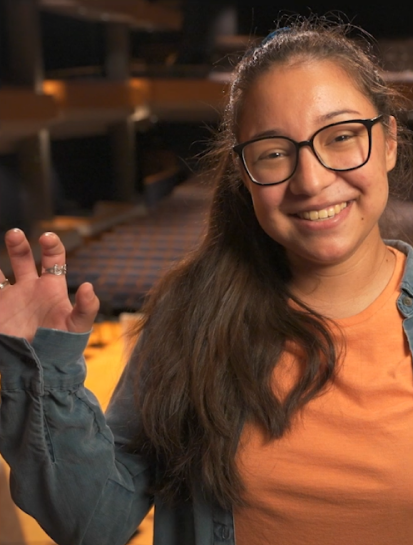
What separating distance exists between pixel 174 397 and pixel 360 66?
16.3 inches

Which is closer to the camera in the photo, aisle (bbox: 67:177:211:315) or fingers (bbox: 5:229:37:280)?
fingers (bbox: 5:229:37:280)

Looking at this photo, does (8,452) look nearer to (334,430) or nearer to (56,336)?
(56,336)

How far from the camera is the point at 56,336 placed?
0.65 m

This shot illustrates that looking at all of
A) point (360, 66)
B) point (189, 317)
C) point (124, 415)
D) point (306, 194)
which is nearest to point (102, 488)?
point (124, 415)

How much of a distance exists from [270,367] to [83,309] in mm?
221

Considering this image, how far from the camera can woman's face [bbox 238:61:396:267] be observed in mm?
665

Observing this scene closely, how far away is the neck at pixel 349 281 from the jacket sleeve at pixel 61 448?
0.26m

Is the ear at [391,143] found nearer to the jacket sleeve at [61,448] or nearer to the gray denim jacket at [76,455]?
the gray denim jacket at [76,455]

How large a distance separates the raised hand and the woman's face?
0.22m

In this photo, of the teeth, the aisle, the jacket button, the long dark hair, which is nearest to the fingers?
the long dark hair

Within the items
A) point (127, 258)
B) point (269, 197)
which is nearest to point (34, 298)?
point (269, 197)

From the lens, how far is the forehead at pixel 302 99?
665 millimetres

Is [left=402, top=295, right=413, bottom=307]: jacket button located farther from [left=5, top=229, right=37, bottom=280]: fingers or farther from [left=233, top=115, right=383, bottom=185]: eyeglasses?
[left=5, top=229, right=37, bottom=280]: fingers

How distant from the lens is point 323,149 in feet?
2.19
